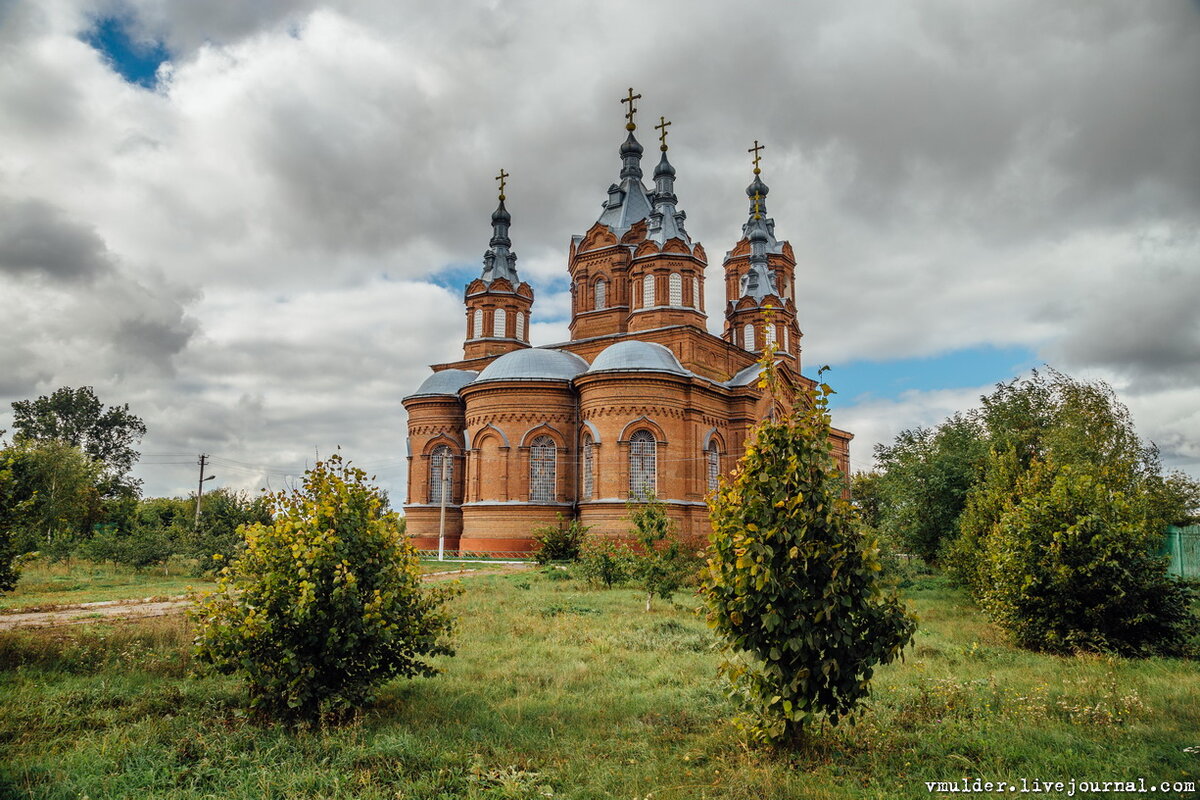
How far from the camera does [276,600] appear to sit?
6.12 meters

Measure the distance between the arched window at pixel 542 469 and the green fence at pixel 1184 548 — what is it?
763 inches

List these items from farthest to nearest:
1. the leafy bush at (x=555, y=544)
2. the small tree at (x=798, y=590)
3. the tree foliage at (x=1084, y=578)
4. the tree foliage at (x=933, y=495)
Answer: the leafy bush at (x=555, y=544)
the tree foliage at (x=933, y=495)
the tree foliage at (x=1084, y=578)
the small tree at (x=798, y=590)

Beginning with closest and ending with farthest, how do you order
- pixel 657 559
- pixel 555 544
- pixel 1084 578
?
pixel 1084 578, pixel 657 559, pixel 555 544

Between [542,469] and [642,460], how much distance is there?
3829 millimetres

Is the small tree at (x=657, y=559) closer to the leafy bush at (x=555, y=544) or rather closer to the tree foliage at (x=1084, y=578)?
the tree foliage at (x=1084, y=578)

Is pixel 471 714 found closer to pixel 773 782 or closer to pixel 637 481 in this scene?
pixel 773 782

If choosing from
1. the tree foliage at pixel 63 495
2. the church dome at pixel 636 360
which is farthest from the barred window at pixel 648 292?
the tree foliage at pixel 63 495

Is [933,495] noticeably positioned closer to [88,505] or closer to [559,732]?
[559,732]

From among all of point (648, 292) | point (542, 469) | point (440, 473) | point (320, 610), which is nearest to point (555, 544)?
point (542, 469)

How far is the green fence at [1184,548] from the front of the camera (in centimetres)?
2247

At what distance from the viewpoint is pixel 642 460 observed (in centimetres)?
2564

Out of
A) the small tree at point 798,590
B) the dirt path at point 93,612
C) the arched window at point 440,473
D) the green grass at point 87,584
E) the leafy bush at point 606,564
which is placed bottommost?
the green grass at point 87,584

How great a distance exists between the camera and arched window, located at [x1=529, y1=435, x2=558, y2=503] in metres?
26.9

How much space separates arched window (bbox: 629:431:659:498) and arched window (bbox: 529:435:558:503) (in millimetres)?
3056
